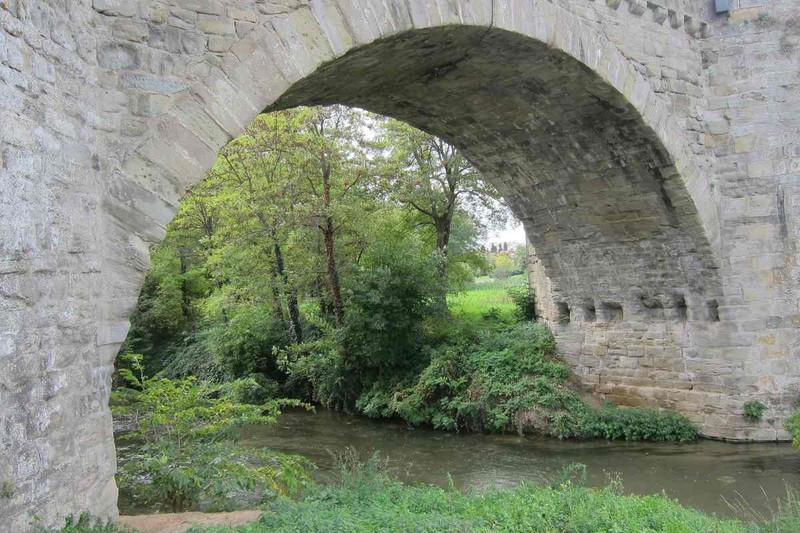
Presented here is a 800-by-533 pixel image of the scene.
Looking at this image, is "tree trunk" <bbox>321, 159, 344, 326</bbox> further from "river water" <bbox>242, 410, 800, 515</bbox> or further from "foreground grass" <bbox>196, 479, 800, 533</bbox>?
"foreground grass" <bbox>196, 479, 800, 533</bbox>

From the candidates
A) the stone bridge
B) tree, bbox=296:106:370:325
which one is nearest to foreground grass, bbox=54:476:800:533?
the stone bridge

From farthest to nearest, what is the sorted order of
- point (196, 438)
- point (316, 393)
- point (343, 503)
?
point (316, 393) < point (196, 438) < point (343, 503)

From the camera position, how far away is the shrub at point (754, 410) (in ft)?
29.7

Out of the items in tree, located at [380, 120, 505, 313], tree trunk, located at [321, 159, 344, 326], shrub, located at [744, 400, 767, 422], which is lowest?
shrub, located at [744, 400, 767, 422]

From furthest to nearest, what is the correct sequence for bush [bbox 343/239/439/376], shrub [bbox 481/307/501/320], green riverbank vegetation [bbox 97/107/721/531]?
1. shrub [bbox 481/307/501/320]
2. bush [bbox 343/239/439/376]
3. green riverbank vegetation [bbox 97/107/721/531]

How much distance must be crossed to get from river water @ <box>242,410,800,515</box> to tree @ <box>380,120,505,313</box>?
6.32 m

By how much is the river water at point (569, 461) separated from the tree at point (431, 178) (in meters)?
6.32

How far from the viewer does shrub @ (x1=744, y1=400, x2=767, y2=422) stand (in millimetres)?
9062

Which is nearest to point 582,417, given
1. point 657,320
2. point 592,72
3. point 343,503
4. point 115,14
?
point 657,320

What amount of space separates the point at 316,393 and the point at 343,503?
8.76 meters

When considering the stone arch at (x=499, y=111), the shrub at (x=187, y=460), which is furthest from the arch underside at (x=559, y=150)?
the shrub at (x=187, y=460)

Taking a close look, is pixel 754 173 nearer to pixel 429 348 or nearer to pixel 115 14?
pixel 429 348

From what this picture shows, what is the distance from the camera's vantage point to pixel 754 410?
9.06 meters

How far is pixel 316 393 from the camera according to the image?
44.9 ft
